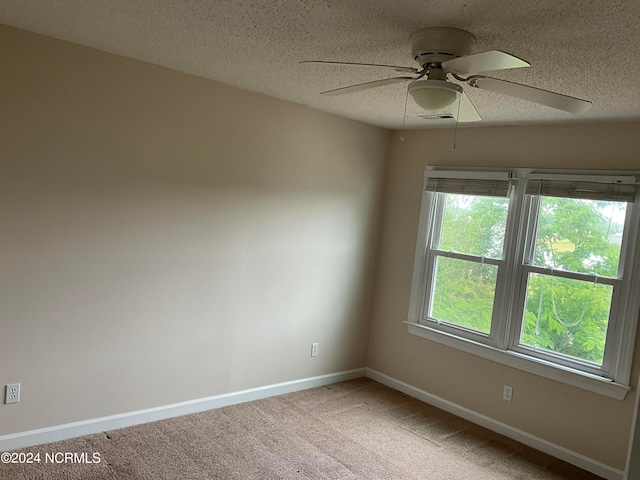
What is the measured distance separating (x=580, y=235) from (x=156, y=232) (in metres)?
2.78

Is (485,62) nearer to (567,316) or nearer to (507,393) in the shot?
(567,316)

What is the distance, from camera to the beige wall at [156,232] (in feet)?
8.89

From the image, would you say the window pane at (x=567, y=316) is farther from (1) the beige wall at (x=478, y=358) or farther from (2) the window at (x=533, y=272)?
(1) the beige wall at (x=478, y=358)

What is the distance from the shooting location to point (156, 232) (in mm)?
3164

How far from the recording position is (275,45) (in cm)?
236

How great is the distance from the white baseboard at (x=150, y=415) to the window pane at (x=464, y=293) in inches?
43.1

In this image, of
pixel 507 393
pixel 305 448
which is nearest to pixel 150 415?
pixel 305 448

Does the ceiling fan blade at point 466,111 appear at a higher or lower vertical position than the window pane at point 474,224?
higher

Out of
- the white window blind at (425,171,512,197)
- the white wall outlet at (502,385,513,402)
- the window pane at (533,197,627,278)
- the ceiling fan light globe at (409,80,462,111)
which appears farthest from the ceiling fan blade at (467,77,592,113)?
the white wall outlet at (502,385,513,402)

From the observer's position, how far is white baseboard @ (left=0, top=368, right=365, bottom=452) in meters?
2.80

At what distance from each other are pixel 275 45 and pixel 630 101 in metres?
1.91

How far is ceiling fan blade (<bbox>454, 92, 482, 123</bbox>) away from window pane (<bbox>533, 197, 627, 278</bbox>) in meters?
1.38

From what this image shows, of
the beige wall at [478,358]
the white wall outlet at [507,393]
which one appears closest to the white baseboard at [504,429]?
the beige wall at [478,358]

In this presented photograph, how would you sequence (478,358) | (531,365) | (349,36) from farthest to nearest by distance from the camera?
(478,358)
(531,365)
(349,36)
